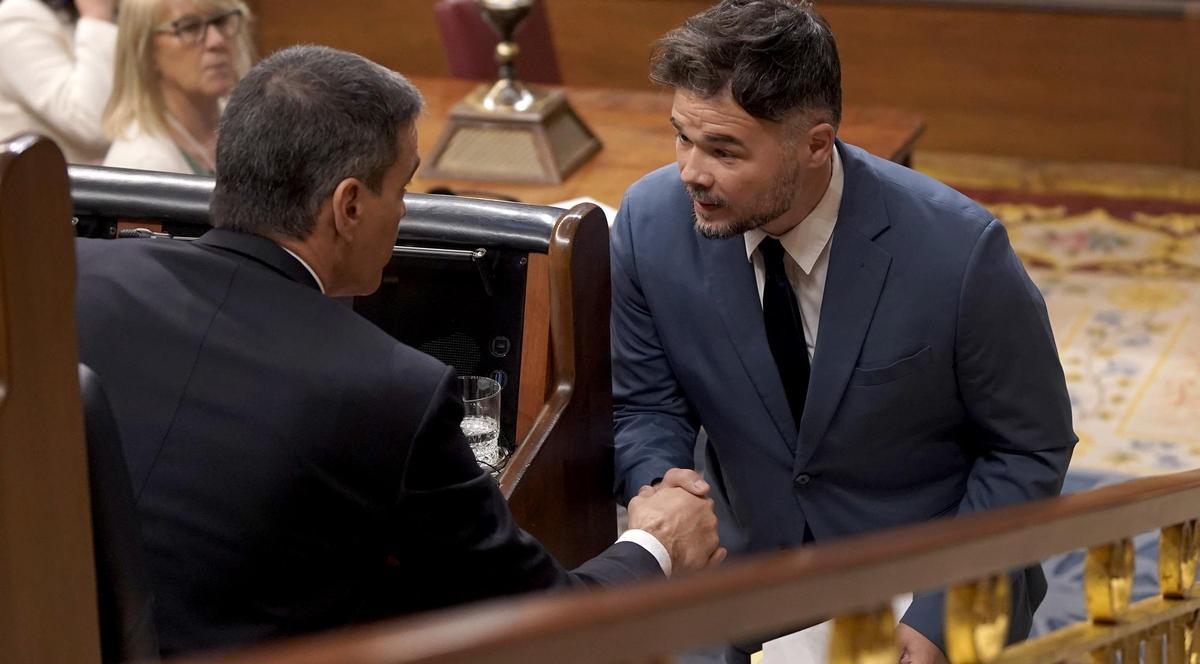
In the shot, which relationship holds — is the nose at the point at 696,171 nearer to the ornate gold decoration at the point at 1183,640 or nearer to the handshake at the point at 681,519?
the handshake at the point at 681,519

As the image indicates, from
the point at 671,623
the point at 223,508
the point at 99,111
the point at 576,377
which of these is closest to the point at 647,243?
the point at 576,377

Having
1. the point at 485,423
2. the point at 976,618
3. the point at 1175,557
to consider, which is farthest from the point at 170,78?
the point at 976,618

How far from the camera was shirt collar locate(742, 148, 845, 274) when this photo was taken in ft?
7.61

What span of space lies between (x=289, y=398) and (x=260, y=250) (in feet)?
0.74

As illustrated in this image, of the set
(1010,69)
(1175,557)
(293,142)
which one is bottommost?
(1010,69)

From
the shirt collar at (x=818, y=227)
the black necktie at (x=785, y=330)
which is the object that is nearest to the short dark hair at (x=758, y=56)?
the shirt collar at (x=818, y=227)

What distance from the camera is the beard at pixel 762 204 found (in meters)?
2.24

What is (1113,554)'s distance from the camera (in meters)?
1.60

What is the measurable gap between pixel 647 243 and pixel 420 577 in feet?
2.58

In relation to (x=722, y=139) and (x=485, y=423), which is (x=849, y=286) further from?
(x=485, y=423)

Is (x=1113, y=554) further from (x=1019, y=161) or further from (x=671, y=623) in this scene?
(x=1019, y=161)

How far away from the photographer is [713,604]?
100cm

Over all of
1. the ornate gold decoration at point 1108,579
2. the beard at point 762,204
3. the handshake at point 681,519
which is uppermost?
the beard at point 762,204

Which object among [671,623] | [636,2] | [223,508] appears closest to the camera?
[671,623]
